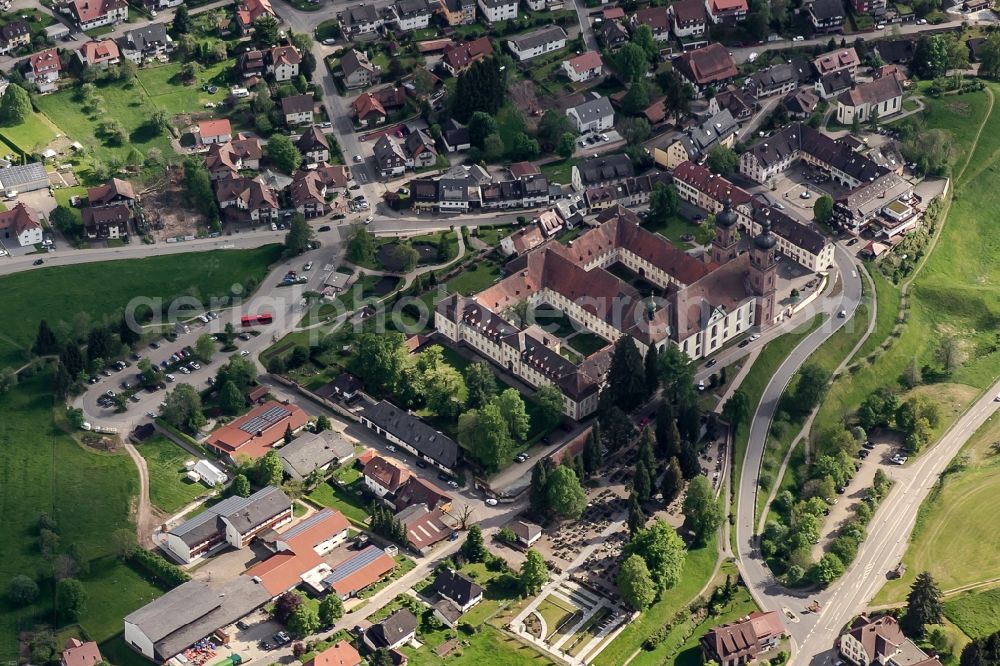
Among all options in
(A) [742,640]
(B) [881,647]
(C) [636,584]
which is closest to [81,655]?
(C) [636,584]

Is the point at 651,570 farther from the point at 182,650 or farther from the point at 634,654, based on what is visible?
the point at 182,650

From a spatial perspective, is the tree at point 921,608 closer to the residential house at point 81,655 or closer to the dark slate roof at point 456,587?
the dark slate roof at point 456,587

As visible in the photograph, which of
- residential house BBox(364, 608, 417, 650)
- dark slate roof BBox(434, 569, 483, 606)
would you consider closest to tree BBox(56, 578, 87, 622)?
residential house BBox(364, 608, 417, 650)

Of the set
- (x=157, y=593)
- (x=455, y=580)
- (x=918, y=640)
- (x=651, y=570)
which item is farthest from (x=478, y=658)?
(x=918, y=640)

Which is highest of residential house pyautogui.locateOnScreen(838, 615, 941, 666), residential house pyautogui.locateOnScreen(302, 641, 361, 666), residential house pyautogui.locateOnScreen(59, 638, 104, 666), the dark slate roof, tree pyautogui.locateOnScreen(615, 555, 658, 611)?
residential house pyautogui.locateOnScreen(59, 638, 104, 666)

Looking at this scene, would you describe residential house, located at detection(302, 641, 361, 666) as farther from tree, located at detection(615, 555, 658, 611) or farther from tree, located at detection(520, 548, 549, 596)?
tree, located at detection(615, 555, 658, 611)

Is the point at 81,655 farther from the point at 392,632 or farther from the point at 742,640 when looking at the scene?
the point at 742,640
